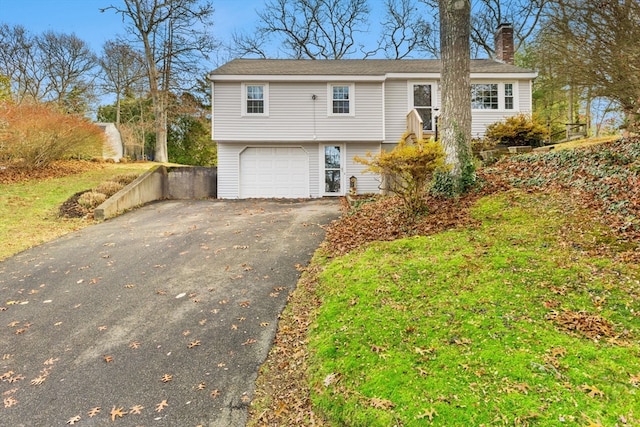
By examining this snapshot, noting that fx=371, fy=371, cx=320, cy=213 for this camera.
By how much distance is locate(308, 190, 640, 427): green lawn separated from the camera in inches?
97.7

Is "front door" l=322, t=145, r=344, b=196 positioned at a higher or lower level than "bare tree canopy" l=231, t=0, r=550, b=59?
lower

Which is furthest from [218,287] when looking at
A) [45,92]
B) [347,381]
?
[45,92]

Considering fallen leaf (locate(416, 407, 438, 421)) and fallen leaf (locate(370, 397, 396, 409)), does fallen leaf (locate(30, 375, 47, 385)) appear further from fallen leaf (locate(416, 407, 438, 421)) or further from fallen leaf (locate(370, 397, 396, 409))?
fallen leaf (locate(416, 407, 438, 421))

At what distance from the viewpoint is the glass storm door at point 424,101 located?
602 inches

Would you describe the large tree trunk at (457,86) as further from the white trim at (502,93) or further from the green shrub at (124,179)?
the green shrub at (124,179)

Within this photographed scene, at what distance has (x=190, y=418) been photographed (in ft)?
10.2

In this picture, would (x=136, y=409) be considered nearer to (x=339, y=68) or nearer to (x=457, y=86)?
(x=457, y=86)

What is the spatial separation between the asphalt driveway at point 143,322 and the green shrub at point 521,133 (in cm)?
804

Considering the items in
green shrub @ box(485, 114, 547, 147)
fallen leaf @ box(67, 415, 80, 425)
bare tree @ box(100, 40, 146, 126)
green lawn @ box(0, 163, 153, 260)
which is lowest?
fallen leaf @ box(67, 415, 80, 425)

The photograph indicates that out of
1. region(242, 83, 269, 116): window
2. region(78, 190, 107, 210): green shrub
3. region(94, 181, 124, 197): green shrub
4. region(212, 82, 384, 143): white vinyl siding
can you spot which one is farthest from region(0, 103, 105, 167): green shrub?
region(212, 82, 384, 143): white vinyl siding

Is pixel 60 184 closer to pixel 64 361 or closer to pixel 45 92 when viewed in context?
pixel 64 361

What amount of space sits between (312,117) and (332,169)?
225cm

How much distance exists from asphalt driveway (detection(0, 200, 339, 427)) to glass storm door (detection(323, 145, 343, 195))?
664 centimetres

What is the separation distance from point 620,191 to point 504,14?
77.9 feet
